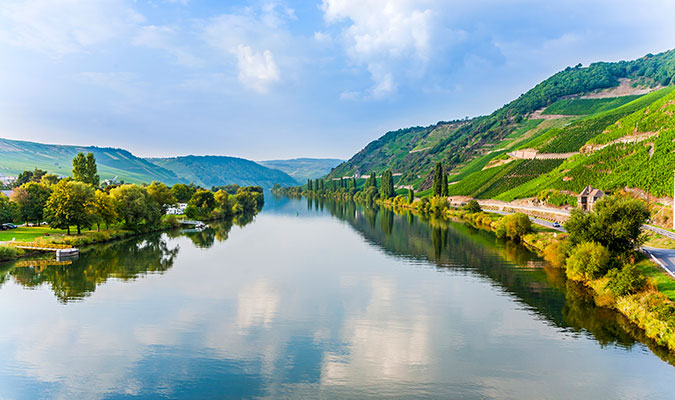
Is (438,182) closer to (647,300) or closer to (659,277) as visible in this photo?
(659,277)

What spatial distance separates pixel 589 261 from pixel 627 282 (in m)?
5.39

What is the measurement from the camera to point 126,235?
7125cm

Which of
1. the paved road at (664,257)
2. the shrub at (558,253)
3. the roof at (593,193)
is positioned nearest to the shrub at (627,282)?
the paved road at (664,257)

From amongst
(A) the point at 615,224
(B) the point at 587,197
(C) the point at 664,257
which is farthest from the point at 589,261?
(B) the point at 587,197

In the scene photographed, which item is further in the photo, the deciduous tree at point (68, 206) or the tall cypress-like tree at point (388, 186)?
the tall cypress-like tree at point (388, 186)

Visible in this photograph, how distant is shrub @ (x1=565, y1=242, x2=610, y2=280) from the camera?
33969 millimetres

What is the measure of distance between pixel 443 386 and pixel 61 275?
A: 40.4m

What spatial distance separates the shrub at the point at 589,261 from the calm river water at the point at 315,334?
1633 mm

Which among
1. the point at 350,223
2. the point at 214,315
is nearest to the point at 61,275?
the point at 214,315

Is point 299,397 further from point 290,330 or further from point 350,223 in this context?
point 350,223

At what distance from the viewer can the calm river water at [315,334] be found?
1977 cm

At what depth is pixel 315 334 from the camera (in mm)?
25984

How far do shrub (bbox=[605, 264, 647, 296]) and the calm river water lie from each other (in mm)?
2158

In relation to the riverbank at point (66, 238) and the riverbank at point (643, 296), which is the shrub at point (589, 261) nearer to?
the riverbank at point (643, 296)
